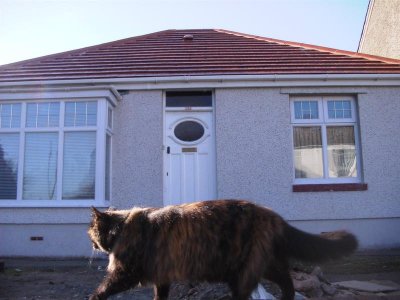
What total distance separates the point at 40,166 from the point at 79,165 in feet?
2.65

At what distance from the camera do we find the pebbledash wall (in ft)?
28.6

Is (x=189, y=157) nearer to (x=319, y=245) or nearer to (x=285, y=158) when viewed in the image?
(x=285, y=158)

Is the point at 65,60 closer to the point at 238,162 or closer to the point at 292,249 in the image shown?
the point at 238,162

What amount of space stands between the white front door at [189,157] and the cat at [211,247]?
16.4 feet

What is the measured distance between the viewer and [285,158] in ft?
29.4

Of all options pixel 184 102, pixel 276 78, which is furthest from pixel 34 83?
pixel 276 78

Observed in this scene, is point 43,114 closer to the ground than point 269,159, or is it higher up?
higher up

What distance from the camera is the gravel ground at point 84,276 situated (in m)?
5.33

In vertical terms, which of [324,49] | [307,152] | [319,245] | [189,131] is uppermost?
[324,49]

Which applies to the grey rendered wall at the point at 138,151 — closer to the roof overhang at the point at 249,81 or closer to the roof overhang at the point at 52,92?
the roof overhang at the point at 249,81

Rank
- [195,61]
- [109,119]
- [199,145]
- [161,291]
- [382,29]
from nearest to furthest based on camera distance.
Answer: [161,291]
[109,119]
[199,145]
[195,61]
[382,29]

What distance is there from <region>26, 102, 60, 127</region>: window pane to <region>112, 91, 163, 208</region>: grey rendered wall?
1271 mm

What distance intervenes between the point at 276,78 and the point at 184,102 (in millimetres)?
2122

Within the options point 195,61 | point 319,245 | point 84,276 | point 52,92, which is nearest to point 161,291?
point 319,245
